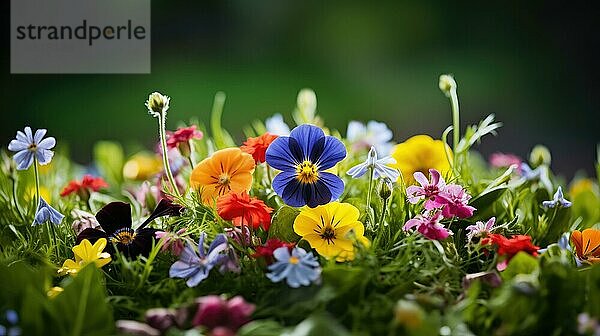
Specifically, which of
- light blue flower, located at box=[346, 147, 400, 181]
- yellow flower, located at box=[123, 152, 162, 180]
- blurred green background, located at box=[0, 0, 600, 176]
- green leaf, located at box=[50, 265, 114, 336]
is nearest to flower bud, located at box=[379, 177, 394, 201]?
light blue flower, located at box=[346, 147, 400, 181]

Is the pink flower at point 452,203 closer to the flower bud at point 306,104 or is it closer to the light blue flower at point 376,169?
the light blue flower at point 376,169

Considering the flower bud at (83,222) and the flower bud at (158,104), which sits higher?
the flower bud at (158,104)

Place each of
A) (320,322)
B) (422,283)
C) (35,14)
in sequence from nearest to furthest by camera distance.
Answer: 1. (320,322)
2. (422,283)
3. (35,14)

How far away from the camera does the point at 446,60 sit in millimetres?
2873

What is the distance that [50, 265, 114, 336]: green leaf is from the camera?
0.50 metres

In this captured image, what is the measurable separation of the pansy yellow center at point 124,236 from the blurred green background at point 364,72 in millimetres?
1861

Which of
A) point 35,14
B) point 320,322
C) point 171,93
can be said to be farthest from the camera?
point 171,93

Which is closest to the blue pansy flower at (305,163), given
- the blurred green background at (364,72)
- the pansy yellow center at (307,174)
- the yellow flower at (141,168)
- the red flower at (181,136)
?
the pansy yellow center at (307,174)

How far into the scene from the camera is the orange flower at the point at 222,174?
26.5 inches

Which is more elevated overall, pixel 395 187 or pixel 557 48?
pixel 557 48

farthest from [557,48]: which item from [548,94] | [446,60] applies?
[446,60]

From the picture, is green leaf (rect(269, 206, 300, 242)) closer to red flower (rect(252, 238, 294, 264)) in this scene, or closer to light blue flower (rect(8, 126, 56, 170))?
red flower (rect(252, 238, 294, 264))

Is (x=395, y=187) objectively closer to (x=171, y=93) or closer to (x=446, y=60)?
(x=171, y=93)

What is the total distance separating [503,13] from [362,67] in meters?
0.56
